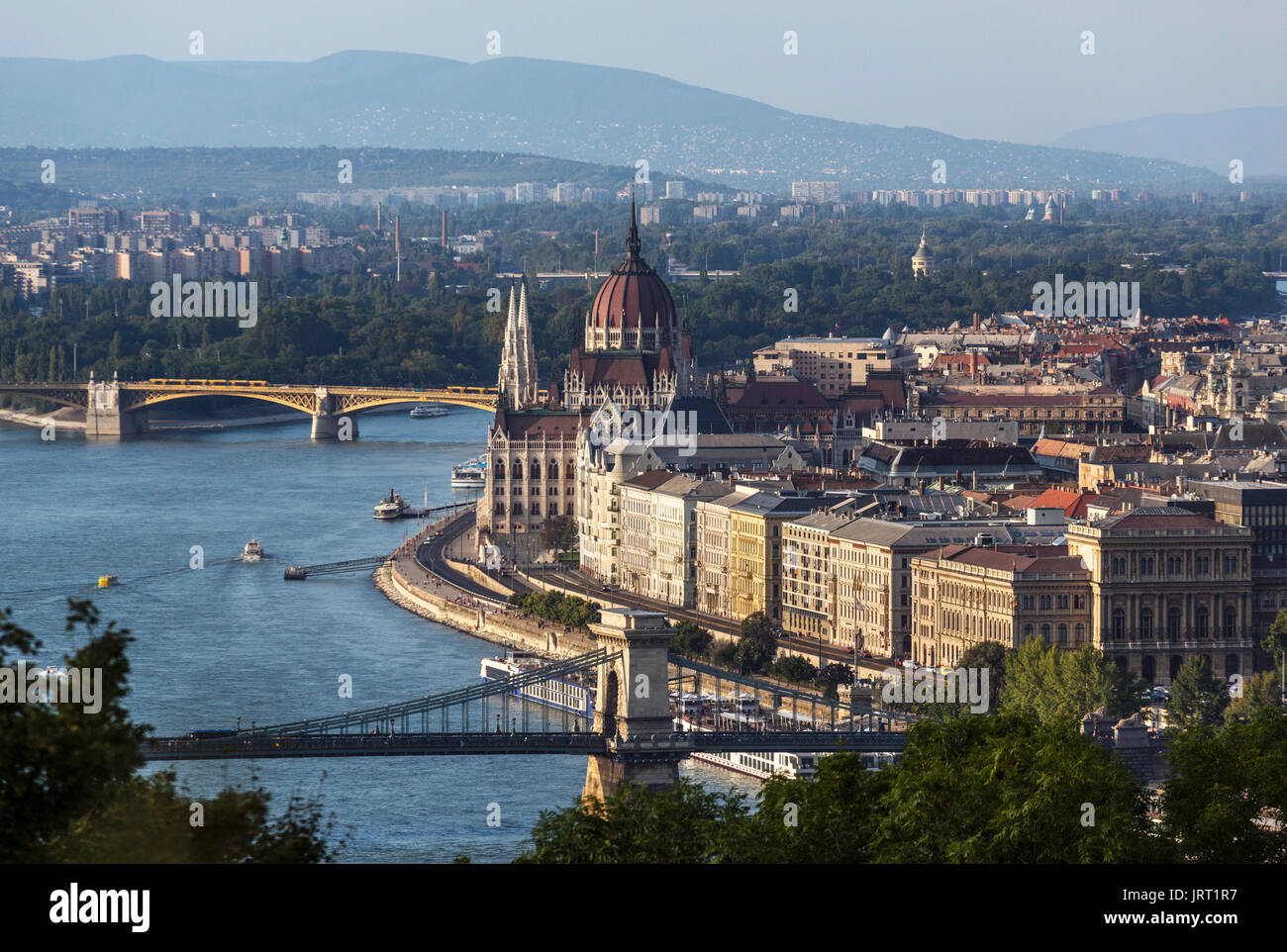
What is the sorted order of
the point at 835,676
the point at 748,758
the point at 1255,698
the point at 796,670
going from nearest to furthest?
the point at 748,758, the point at 1255,698, the point at 835,676, the point at 796,670

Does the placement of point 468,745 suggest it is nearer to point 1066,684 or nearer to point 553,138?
point 1066,684

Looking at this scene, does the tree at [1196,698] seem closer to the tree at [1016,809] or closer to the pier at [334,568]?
the tree at [1016,809]

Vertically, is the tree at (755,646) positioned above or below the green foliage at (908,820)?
below

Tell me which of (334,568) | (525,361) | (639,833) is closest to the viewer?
(639,833)

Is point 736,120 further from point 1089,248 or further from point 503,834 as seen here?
point 503,834

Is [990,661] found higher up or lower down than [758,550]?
lower down

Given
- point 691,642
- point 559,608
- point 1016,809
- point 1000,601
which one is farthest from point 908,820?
point 559,608

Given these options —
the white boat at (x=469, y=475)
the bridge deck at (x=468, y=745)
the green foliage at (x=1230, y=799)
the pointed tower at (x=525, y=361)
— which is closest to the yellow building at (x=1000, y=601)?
the bridge deck at (x=468, y=745)
